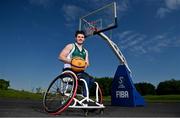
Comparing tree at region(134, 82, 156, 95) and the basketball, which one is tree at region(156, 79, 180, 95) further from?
the basketball

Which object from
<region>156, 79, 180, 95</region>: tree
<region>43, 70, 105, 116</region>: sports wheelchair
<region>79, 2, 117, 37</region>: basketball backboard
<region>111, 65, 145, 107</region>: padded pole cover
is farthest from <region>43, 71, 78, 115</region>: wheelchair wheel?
<region>156, 79, 180, 95</region>: tree

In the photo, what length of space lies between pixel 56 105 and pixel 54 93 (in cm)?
27

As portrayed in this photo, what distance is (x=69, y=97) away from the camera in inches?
228

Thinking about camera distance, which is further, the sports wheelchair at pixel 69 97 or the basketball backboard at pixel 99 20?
the basketball backboard at pixel 99 20

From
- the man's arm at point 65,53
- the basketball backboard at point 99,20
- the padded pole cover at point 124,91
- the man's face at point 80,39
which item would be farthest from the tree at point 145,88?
the man's arm at point 65,53

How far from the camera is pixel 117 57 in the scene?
12648mm

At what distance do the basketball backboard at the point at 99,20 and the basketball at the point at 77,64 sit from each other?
30.9ft

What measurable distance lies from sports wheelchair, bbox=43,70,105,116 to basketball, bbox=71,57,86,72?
0.15 metres

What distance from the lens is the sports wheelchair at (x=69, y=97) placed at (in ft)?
19.1

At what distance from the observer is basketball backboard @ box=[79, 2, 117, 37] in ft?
53.6

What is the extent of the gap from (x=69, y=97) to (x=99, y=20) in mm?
12164

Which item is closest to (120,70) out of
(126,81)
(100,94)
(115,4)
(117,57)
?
(126,81)

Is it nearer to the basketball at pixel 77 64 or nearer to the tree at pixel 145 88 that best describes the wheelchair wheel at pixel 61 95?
the basketball at pixel 77 64

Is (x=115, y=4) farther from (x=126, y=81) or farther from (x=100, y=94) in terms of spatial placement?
(x=100, y=94)
